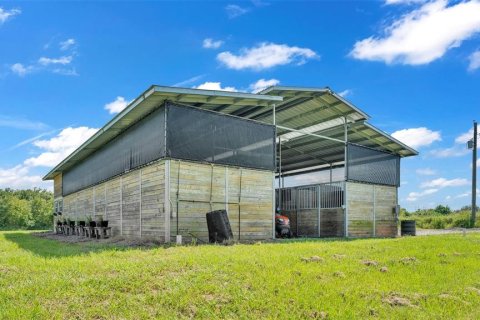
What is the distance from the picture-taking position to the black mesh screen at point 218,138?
15062mm

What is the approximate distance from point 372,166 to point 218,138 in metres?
11.9

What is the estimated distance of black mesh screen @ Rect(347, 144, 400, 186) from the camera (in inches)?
910

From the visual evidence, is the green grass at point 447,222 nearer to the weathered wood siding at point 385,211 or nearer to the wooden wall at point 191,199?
the weathered wood siding at point 385,211

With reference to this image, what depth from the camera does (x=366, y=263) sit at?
31.9 feet

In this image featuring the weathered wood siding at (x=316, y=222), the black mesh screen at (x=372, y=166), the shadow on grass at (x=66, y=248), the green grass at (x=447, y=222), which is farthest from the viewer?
the green grass at (x=447, y=222)

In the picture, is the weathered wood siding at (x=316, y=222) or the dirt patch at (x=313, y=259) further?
the weathered wood siding at (x=316, y=222)

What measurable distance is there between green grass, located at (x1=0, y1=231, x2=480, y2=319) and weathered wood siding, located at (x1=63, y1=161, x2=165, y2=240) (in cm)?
Answer: 534

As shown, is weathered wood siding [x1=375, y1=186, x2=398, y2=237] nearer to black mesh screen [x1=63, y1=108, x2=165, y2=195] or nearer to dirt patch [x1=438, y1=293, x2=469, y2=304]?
black mesh screen [x1=63, y1=108, x2=165, y2=195]

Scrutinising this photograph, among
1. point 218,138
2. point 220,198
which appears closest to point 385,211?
point 220,198

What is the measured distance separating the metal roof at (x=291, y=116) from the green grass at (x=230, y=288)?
7.30 meters

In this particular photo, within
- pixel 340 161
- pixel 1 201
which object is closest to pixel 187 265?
pixel 340 161

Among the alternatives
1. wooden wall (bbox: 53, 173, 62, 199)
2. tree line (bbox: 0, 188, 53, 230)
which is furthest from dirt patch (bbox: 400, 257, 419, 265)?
tree line (bbox: 0, 188, 53, 230)

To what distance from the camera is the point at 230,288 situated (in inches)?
279

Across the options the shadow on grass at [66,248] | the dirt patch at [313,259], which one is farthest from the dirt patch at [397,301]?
the shadow on grass at [66,248]
